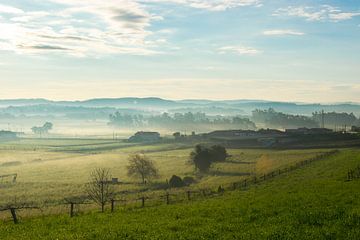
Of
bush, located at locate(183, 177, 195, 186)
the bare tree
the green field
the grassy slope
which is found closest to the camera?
the grassy slope

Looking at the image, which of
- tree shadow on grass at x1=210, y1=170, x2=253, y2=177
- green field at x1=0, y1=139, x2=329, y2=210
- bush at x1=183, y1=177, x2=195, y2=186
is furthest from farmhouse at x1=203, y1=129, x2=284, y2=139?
bush at x1=183, y1=177, x2=195, y2=186

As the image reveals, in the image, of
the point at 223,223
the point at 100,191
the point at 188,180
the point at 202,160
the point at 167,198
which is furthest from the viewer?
the point at 202,160

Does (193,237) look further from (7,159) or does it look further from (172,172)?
(7,159)

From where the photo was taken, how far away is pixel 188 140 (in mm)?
192125

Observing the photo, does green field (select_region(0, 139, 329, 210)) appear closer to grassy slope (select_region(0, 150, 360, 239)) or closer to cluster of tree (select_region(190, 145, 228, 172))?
cluster of tree (select_region(190, 145, 228, 172))

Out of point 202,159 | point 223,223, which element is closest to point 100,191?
point 223,223

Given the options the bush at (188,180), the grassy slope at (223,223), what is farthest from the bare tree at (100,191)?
the bush at (188,180)

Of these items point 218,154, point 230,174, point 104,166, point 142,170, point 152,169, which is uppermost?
point 218,154

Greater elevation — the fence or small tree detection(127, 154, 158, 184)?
the fence

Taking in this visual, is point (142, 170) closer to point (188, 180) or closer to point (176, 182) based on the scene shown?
point (188, 180)

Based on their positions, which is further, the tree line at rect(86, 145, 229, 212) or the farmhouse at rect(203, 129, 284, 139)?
the farmhouse at rect(203, 129, 284, 139)

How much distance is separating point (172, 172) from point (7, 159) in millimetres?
79563

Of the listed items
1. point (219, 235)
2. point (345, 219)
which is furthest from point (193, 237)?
point (345, 219)

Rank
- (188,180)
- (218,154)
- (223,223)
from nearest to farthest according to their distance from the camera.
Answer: (223,223) < (188,180) < (218,154)
